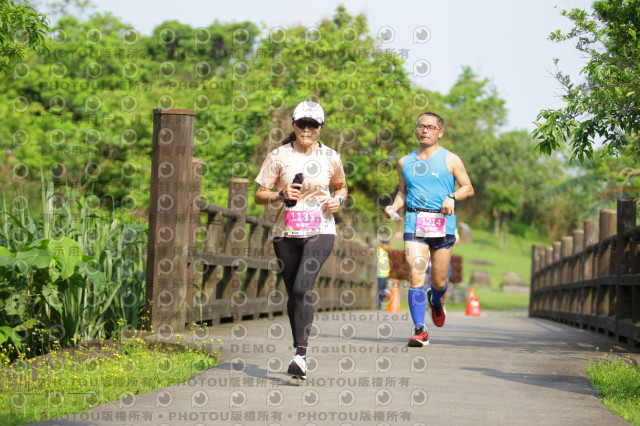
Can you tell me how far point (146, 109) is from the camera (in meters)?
34.6

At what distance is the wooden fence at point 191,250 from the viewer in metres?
8.22

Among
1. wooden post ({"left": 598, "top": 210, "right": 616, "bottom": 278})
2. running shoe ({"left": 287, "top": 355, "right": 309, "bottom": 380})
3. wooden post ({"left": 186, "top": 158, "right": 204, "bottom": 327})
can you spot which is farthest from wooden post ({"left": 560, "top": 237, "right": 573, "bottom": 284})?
running shoe ({"left": 287, "top": 355, "right": 309, "bottom": 380})

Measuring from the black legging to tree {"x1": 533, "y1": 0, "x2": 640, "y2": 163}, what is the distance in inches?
92.1

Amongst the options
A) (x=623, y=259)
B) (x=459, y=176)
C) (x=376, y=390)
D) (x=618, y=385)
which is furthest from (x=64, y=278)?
(x=623, y=259)

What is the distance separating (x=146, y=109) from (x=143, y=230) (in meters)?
26.8

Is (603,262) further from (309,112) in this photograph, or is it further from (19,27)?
(19,27)

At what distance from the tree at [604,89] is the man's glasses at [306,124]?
2.21 meters

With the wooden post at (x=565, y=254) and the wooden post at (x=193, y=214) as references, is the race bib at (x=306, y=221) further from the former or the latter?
the wooden post at (x=565, y=254)

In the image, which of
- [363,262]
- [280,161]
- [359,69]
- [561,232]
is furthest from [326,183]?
[561,232]

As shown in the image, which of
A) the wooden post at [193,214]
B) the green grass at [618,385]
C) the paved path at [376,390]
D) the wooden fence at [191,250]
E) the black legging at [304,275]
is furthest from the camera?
the wooden post at [193,214]

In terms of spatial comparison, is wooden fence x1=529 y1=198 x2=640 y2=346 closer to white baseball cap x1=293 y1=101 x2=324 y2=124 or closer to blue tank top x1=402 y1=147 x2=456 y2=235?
blue tank top x1=402 y1=147 x2=456 y2=235

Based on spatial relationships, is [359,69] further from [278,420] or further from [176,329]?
[278,420]

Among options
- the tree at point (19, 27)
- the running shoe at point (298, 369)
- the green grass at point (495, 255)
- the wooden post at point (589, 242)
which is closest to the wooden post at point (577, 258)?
the wooden post at point (589, 242)

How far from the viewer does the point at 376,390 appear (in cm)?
576
